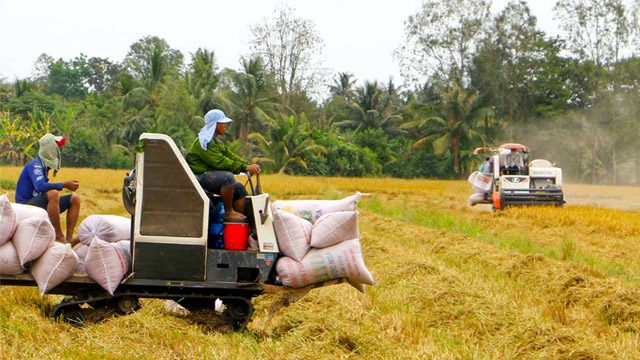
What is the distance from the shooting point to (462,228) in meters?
14.9

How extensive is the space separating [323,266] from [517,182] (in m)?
13.8

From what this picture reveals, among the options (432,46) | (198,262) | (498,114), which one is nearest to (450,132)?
(498,114)

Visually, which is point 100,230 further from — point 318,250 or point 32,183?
point 318,250

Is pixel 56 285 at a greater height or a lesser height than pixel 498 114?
lesser

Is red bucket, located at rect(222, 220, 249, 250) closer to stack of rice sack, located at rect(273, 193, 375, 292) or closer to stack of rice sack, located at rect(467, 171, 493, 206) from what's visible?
stack of rice sack, located at rect(273, 193, 375, 292)

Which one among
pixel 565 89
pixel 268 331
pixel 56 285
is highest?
pixel 565 89

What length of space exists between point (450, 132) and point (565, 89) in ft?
29.4

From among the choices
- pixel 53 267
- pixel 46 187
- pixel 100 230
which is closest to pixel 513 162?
pixel 100 230

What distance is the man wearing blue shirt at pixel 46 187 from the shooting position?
6137mm

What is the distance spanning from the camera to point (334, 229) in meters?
5.63

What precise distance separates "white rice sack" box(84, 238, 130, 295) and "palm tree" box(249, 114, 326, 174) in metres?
32.1

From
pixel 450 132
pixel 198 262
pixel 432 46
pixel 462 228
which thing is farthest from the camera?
pixel 432 46

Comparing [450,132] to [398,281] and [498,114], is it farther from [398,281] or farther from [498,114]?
[398,281]

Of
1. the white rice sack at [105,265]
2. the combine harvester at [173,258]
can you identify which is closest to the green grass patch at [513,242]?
the combine harvester at [173,258]
